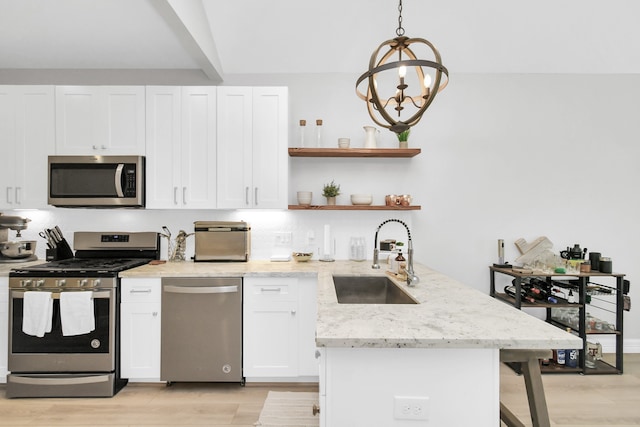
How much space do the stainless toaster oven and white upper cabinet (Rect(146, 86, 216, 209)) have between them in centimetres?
23

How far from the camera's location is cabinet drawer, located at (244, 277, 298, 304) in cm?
268

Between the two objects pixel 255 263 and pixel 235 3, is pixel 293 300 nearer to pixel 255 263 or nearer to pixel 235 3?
pixel 255 263

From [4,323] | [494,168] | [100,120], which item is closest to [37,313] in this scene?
[4,323]

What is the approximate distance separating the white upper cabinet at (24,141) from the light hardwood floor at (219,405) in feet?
5.43

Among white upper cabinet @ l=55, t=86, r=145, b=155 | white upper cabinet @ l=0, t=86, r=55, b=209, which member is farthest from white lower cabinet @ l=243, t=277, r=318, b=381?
white upper cabinet @ l=0, t=86, r=55, b=209

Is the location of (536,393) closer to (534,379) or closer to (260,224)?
(534,379)

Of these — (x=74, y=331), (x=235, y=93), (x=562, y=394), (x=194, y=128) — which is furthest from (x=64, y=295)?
(x=562, y=394)

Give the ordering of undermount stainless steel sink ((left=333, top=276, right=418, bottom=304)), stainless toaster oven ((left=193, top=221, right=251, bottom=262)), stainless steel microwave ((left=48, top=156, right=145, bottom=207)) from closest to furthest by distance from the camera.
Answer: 1. undermount stainless steel sink ((left=333, top=276, right=418, bottom=304))
2. stainless steel microwave ((left=48, top=156, right=145, bottom=207))
3. stainless toaster oven ((left=193, top=221, right=251, bottom=262))

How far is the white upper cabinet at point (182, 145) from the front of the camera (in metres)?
3.03

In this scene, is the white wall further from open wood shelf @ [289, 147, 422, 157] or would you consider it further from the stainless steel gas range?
the stainless steel gas range

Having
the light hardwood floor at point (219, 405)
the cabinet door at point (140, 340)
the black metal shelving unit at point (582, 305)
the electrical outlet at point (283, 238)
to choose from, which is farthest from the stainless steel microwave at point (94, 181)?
the black metal shelving unit at point (582, 305)

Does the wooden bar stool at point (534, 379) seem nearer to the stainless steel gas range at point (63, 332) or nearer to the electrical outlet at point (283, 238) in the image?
the electrical outlet at point (283, 238)

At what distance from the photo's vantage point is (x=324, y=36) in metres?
3.17

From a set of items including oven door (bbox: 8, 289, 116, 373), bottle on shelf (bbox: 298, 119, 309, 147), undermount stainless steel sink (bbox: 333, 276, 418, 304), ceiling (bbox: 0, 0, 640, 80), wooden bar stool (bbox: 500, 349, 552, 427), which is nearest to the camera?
wooden bar stool (bbox: 500, 349, 552, 427)
